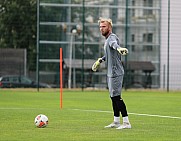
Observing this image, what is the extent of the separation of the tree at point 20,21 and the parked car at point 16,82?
9.93 meters

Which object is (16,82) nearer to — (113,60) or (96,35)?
(96,35)

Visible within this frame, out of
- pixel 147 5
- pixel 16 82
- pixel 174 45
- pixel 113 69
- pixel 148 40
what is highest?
pixel 147 5

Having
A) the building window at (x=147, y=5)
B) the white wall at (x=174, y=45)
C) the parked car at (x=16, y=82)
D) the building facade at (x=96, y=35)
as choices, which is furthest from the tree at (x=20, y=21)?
the white wall at (x=174, y=45)

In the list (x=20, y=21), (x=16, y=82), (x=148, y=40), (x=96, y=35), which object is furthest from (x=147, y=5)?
(x=16, y=82)

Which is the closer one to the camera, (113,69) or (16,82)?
(113,69)

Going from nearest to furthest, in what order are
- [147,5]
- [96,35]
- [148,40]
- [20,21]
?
[96,35]
[148,40]
[147,5]
[20,21]

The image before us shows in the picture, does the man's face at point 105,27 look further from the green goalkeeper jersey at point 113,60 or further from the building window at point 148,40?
the building window at point 148,40

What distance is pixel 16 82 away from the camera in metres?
36.0

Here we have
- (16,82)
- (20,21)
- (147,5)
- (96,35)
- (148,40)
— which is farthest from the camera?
(20,21)

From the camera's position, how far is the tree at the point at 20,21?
4774 cm

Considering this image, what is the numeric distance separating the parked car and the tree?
9.93 meters

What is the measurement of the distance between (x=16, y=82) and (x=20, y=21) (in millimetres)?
16923

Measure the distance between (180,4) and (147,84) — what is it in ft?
18.1

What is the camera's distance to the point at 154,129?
40.7 feet
